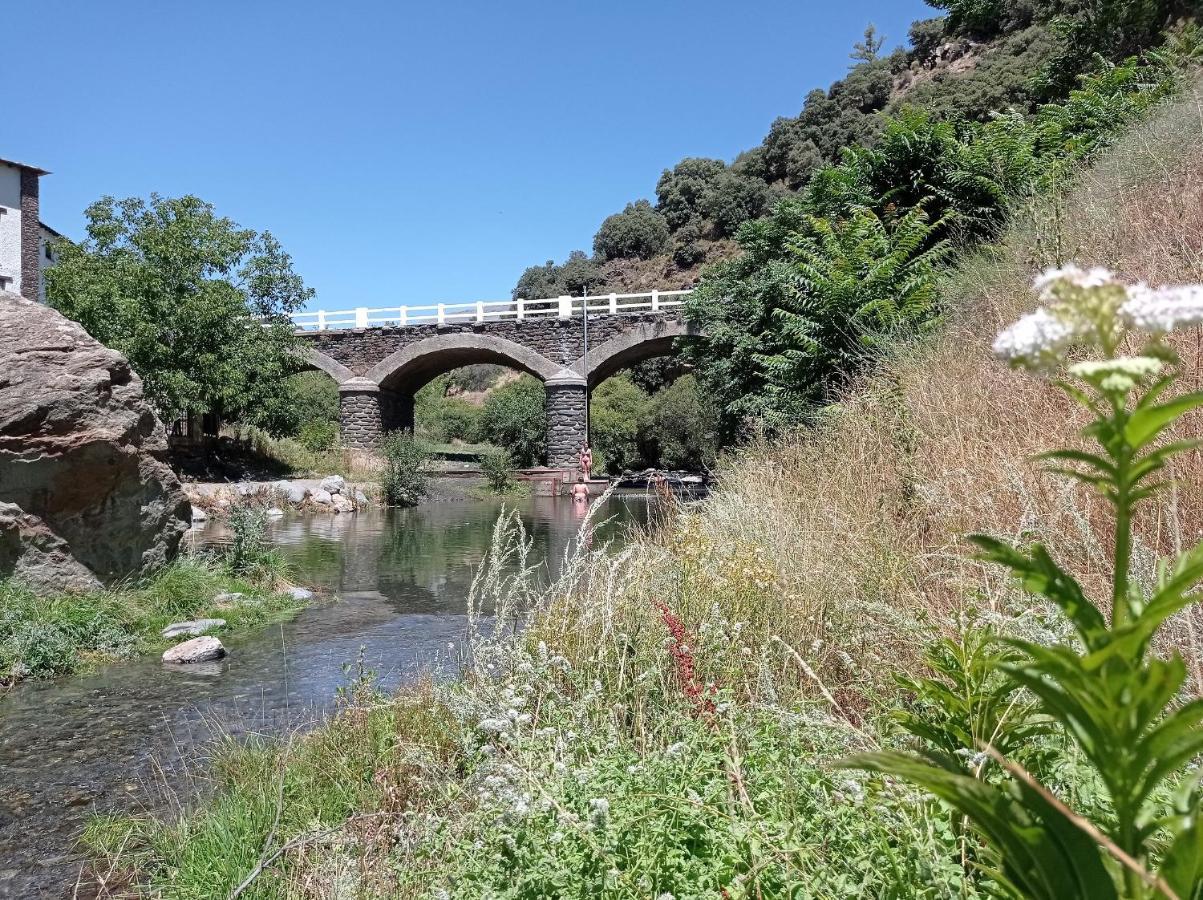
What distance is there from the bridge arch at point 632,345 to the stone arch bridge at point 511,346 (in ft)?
0.10

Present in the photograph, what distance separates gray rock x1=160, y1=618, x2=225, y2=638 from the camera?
251 inches

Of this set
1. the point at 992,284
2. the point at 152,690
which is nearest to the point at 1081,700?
the point at 152,690

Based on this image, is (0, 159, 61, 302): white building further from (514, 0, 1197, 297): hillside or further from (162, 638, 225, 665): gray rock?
(162, 638, 225, 665): gray rock

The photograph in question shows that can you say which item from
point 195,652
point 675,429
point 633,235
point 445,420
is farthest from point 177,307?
point 633,235

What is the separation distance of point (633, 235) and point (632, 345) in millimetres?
33759

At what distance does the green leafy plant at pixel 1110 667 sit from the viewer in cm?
77

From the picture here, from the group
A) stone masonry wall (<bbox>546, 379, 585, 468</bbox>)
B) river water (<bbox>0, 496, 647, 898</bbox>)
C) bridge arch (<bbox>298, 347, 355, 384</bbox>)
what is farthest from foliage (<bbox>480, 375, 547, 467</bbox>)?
river water (<bbox>0, 496, 647, 898</bbox>)

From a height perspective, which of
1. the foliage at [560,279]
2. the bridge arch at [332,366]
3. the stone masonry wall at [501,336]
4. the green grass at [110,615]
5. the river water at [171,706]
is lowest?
the river water at [171,706]

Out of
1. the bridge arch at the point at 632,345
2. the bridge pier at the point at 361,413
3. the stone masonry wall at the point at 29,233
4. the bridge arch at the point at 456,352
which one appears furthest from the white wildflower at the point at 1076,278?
the stone masonry wall at the point at 29,233

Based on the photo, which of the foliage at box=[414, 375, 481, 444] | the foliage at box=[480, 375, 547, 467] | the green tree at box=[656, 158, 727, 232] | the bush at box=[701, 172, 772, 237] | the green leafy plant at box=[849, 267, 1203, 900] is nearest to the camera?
the green leafy plant at box=[849, 267, 1203, 900]

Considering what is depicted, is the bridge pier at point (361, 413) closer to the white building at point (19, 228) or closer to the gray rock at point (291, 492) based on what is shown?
the gray rock at point (291, 492)

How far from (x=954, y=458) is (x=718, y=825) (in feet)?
9.26

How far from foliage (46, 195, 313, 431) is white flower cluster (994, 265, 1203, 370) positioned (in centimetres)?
1953

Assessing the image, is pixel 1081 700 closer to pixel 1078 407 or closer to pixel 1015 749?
pixel 1015 749
